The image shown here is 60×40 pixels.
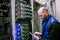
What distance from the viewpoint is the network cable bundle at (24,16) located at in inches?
159

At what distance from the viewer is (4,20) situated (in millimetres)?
3580

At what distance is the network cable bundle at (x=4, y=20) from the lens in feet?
11.6

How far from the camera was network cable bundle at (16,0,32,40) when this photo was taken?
13.3 ft

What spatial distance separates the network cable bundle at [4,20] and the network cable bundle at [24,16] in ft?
1.24

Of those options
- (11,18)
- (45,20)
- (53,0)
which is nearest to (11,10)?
(11,18)

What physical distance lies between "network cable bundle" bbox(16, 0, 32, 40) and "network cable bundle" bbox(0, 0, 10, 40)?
14.9 inches

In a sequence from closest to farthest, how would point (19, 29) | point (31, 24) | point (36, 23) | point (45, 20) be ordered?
point (45, 20) → point (19, 29) → point (31, 24) → point (36, 23)

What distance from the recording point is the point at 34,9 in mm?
4992

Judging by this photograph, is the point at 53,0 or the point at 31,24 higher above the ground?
the point at 53,0

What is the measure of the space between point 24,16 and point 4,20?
84 centimetres

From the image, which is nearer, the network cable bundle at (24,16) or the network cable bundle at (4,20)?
the network cable bundle at (4,20)

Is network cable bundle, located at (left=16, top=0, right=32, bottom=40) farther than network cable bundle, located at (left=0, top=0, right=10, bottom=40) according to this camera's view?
Yes

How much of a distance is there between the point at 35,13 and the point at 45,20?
58.0 inches

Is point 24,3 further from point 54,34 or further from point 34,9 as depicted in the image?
point 54,34
